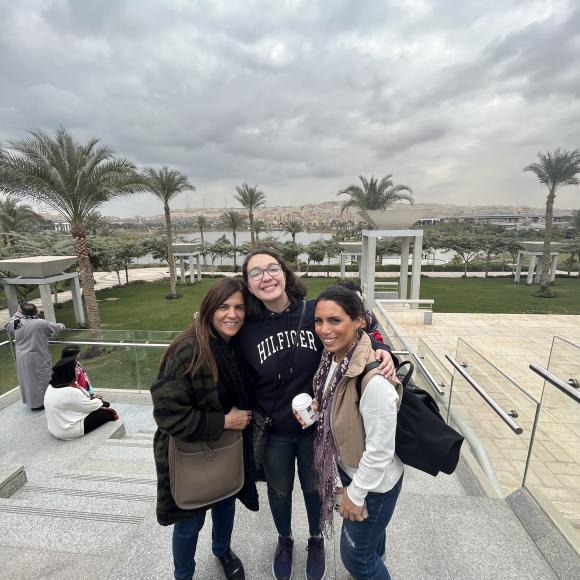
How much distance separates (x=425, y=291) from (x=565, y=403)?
63.5 ft

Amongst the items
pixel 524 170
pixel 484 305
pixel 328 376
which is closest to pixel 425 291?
pixel 484 305

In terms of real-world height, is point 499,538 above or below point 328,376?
below

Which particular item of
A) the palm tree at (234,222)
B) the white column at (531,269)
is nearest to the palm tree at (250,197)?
the palm tree at (234,222)

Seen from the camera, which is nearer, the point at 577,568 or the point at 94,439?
the point at 577,568

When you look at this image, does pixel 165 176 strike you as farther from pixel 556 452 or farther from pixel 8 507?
pixel 556 452

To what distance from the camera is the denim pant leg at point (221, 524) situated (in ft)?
6.05

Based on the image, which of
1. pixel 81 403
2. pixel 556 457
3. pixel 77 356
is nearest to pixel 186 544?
pixel 556 457

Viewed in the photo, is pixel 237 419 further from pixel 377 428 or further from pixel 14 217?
pixel 14 217

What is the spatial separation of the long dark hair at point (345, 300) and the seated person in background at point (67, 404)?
3572 mm

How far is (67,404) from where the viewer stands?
381cm

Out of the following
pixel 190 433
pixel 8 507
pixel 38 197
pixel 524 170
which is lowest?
pixel 8 507

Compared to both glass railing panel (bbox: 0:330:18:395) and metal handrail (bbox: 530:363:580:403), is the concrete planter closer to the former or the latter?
metal handrail (bbox: 530:363:580:403)

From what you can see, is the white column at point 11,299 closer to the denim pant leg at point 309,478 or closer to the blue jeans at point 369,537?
the denim pant leg at point 309,478

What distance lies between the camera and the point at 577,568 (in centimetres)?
179
